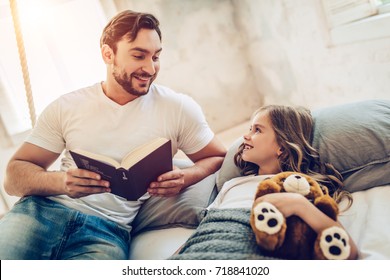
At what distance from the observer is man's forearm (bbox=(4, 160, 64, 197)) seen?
1264mm

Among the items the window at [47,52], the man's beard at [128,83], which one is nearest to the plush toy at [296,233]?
the man's beard at [128,83]

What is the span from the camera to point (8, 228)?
44.6 inches

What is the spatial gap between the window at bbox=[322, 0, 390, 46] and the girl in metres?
0.76

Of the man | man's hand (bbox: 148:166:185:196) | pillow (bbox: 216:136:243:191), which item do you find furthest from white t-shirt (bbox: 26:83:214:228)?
man's hand (bbox: 148:166:185:196)

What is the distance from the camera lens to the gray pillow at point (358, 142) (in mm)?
1125

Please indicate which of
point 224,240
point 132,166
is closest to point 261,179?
point 224,240

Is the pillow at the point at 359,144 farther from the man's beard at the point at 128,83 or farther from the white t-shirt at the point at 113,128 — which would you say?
the man's beard at the point at 128,83

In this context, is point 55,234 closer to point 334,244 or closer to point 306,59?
point 334,244

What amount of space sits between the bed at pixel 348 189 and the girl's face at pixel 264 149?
0.13 m

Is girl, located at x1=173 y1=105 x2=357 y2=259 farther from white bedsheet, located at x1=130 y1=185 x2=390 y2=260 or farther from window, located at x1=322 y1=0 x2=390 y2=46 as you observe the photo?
window, located at x1=322 y1=0 x2=390 y2=46

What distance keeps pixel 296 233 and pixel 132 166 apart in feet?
1.49

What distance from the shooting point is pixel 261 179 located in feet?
3.85
